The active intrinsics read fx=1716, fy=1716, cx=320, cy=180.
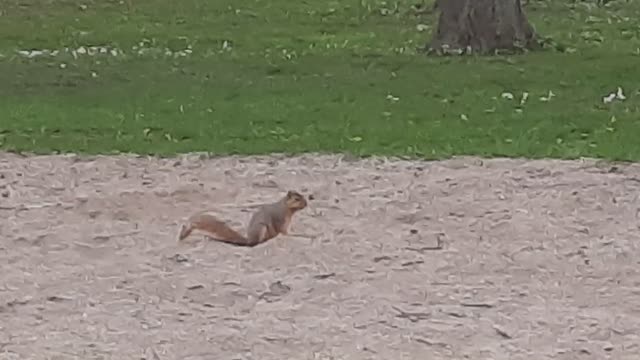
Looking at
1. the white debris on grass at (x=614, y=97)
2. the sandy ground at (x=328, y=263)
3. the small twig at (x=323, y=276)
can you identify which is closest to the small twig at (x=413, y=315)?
the sandy ground at (x=328, y=263)

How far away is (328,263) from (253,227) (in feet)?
2.16

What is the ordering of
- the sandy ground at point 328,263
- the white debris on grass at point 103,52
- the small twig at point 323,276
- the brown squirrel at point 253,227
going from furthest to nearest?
the white debris on grass at point 103,52 < the brown squirrel at point 253,227 < the small twig at point 323,276 < the sandy ground at point 328,263

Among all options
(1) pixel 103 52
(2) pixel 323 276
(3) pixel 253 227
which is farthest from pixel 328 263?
(1) pixel 103 52

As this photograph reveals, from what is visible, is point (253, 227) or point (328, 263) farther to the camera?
point (253, 227)

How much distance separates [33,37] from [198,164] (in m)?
10.9

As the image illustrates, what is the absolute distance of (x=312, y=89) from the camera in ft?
51.9

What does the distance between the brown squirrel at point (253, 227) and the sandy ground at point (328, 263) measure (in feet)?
0.19

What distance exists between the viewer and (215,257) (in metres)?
8.38

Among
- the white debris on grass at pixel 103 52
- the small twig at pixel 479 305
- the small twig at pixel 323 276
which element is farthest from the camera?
the white debris on grass at pixel 103 52

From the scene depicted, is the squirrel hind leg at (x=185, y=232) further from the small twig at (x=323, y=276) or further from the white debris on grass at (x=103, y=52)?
the white debris on grass at (x=103, y=52)

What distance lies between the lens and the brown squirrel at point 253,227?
8.66 m

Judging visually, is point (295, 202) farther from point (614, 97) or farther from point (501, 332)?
point (614, 97)

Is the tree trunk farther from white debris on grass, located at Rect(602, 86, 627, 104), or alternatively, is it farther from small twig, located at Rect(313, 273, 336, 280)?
small twig, located at Rect(313, 273, 336, 280)

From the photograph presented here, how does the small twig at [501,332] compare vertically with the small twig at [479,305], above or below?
below
